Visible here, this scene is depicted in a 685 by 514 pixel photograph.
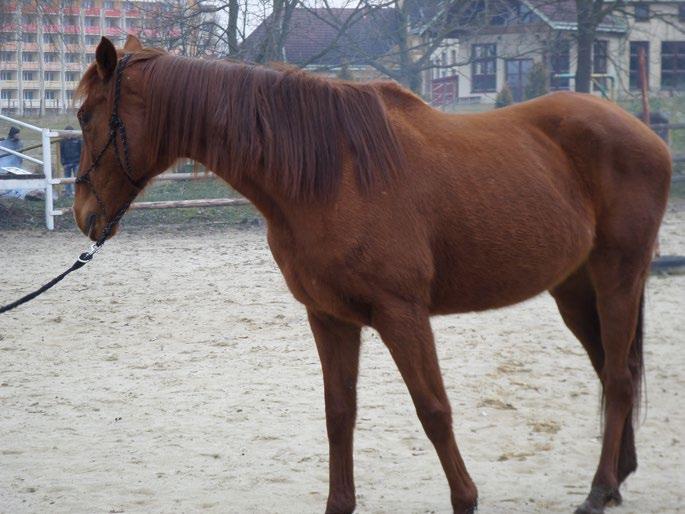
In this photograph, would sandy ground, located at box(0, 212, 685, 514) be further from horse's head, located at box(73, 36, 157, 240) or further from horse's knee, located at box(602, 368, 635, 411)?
horse's head, located at box(73, 36, 157, 240)

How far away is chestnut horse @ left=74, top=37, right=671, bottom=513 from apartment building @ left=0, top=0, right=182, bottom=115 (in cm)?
1078

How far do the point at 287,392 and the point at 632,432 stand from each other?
1.96 meters

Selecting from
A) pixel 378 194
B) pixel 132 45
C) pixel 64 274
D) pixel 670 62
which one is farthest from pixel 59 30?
pixel 670 62

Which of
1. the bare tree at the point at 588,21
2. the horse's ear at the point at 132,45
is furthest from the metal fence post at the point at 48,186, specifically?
the horse's ear at the point at 132,45

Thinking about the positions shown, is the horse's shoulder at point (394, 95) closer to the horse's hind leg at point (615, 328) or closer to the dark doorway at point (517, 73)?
the horse's hind leg at point (615, 328)

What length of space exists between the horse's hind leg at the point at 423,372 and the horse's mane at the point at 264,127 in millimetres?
446

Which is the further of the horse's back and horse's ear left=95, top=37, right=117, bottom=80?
the horse's back

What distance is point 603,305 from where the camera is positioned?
346cm

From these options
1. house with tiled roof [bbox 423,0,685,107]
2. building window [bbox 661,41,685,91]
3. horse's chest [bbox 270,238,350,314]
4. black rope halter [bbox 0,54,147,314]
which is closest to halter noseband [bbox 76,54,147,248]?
black rope halter [bbox 0,54,147,314]

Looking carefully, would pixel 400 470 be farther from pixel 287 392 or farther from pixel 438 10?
pixel 438 10

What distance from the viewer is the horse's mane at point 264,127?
9.45ft

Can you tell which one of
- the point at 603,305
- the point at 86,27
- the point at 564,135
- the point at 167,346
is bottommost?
the point at 167,346

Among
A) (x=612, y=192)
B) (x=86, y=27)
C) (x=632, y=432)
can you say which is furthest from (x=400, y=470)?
(x=86, y=27)

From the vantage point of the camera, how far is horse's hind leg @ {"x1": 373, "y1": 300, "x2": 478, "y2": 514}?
2.81 meters
